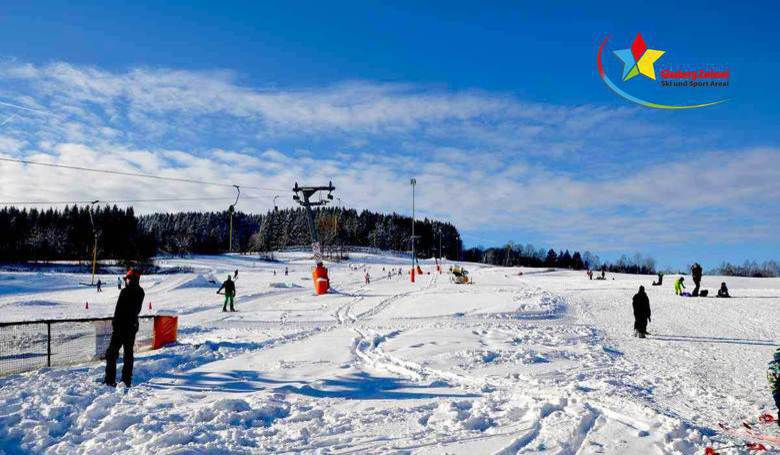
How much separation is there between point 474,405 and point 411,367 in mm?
3278

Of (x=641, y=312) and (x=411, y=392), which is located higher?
(x=641, y=312)

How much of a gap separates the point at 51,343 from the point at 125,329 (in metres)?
3.58

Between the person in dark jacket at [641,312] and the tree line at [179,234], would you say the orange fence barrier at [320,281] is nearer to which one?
→ the person in dark jacket at [641,312]

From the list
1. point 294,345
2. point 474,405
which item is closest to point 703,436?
point 474,405

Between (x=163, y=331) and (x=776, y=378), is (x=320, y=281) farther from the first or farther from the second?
(x=776, y=378)

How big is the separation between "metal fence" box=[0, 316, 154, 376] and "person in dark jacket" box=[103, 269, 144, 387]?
2.38m

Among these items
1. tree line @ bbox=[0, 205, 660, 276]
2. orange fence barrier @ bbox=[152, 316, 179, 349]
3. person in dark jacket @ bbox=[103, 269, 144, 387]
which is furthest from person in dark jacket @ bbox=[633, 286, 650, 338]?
tree line @ bbox=[0, 205, 660, 276]

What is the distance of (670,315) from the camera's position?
2205 centimetres

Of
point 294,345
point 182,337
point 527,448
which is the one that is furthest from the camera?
point 182,337

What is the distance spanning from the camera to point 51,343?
11.6 metres

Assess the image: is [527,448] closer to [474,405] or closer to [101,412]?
[474,405]

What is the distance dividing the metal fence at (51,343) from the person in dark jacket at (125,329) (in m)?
2.38

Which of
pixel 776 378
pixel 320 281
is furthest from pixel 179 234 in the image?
pixel 776 378

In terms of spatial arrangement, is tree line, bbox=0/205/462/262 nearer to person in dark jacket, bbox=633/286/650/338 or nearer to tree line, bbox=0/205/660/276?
tree line, bbox=0/205/660/276
